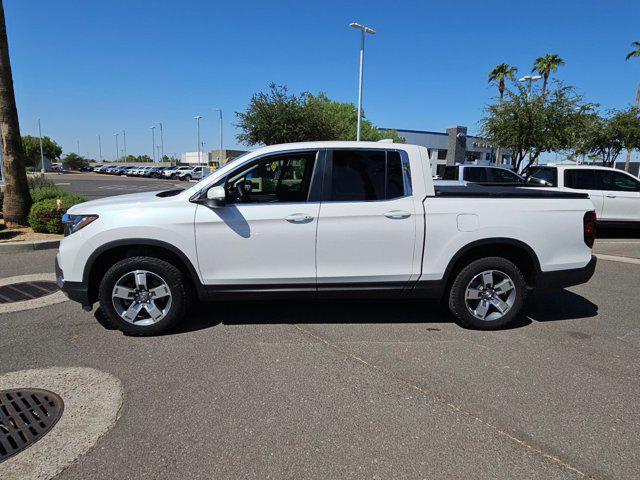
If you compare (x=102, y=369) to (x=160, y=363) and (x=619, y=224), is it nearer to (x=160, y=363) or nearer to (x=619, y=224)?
(x=160, y=363)

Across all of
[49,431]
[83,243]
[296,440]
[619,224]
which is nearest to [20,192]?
[83,243]

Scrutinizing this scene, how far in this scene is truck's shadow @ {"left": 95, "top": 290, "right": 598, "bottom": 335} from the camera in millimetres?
4887

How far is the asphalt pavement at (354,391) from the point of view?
2627 mm

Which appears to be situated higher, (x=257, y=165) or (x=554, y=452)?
(x=257, y=165)

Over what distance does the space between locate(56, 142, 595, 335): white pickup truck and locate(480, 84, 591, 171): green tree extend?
20166 millimetres

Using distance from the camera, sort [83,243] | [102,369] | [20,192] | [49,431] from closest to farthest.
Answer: [49,431] → [102,369] → [83,243] → [20,192]

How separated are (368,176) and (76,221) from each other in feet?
9.46

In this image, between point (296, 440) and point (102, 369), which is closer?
point (296, 440)

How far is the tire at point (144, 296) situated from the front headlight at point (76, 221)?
1.61 feet

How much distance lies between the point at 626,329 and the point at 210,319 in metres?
4.48

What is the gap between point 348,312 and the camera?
5184 millimetres

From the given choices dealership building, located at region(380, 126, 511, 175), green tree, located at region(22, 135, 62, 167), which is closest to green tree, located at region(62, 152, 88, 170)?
green tree, located at region(22, 135, 62, 167)

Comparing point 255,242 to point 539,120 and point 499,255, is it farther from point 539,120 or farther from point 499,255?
point 539,120

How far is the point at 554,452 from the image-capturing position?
107 inches
